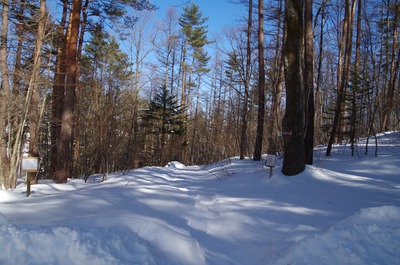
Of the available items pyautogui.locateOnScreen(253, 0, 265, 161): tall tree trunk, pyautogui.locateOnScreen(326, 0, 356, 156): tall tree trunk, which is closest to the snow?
pyautogui.locateOnScreen(326, 0, 356, 156): tall tree trunk

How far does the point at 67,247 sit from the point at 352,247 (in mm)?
2635

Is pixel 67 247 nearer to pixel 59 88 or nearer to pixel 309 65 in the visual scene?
pixel 309 65

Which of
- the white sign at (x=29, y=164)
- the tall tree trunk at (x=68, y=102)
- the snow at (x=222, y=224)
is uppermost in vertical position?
the tall tree trunk at (x=68, y=102)

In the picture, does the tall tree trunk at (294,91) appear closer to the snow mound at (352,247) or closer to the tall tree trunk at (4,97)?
the snow mound at (352,247)

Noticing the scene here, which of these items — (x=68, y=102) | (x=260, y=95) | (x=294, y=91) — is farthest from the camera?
(x=260, y=95)

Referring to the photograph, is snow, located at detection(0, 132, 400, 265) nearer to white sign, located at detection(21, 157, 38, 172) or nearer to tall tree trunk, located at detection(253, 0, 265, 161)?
white sign, located at detection(21, 157, 38, 172)

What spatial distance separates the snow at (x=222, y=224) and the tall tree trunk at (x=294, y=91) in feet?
1.40

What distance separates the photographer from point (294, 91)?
6680 mm

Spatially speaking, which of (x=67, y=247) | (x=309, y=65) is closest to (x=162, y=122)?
(x=309, y=65)

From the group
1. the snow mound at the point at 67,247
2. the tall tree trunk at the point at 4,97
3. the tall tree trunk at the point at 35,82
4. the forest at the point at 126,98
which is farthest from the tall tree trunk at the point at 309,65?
the tall tree trunk at the point at 4,97

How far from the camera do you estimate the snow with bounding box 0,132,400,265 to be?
242 cm

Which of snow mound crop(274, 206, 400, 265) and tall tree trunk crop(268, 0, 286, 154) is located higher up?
tall tree trunk crop(268, 0, 286, 154)

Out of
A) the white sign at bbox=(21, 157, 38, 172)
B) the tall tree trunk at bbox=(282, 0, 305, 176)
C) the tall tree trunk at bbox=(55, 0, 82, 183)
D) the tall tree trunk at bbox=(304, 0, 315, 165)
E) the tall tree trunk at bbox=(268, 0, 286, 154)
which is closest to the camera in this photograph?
the white sign at bbox=(21, 157, 38, 172)

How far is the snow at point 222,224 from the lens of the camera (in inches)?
95.4
